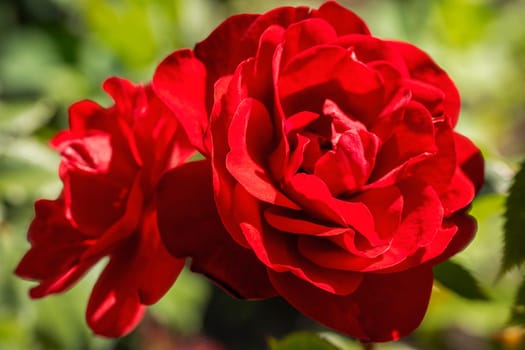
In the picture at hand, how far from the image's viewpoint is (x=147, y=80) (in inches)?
54.1

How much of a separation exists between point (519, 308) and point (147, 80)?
0.76m

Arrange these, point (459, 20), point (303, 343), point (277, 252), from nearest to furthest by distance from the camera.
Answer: point (277, 252) → point (303, 343) → point (459, 20)

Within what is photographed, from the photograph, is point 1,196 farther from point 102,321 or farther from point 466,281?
point 466,281

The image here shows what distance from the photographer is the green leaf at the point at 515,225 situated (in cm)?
75

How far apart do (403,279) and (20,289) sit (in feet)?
2.08

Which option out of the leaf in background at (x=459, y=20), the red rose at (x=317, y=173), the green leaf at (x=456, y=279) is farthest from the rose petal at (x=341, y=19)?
the leaf in background at (x=459, y=20)

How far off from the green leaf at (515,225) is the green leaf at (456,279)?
6 centimetres

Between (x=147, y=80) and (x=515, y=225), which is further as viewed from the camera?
(x=147, y=80)

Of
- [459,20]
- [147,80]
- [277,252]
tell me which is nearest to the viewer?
[277,252]

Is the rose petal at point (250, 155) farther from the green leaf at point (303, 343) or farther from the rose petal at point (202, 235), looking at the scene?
the green leaf at point (303, 343)

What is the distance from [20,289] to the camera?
114 centimetres

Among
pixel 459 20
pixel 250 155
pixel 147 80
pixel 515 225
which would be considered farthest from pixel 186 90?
pixel 459 20

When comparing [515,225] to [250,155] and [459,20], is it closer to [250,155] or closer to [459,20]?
[250,155]

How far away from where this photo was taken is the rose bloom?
2.26 feet
